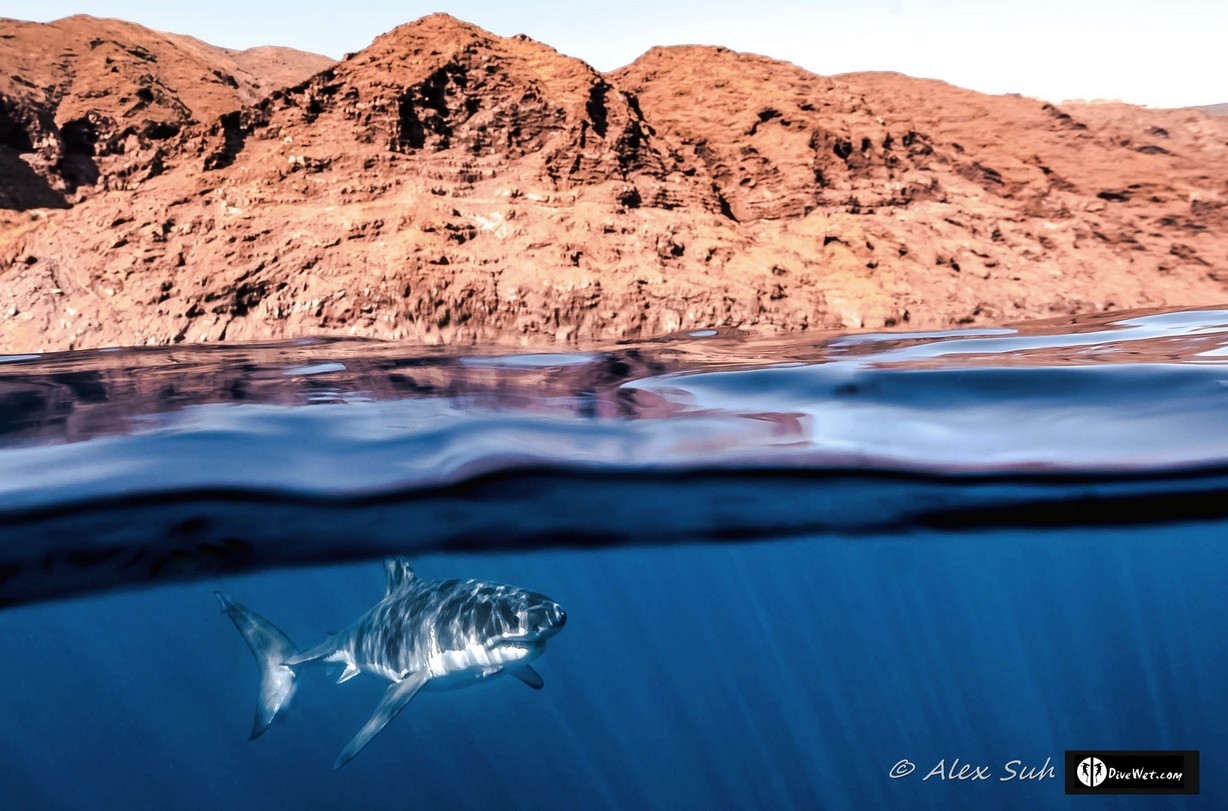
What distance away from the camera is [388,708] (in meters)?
6.47

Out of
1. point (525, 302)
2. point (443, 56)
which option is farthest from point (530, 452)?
point (443, 56)

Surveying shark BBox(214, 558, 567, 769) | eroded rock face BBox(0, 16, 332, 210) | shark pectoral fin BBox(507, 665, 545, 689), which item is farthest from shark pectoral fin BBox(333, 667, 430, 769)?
eroded rock face BBox(0, 16, 332, 210)

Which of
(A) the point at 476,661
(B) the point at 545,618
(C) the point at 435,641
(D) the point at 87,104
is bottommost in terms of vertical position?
(A) the point at 476,661

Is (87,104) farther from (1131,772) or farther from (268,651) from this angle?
(1131,772)

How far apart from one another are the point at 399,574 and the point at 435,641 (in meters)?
1.86

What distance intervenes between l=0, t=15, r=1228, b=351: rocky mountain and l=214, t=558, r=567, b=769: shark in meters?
3.94

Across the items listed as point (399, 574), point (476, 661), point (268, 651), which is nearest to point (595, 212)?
point (399, 574)

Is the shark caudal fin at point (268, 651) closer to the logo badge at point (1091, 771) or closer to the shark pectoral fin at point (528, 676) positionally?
the shark pectoral fin at point (528, 676)

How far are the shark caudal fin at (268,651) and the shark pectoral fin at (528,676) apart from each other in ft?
8.65

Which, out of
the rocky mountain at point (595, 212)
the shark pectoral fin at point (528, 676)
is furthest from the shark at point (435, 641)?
the rocky mountain at point (595, 212)

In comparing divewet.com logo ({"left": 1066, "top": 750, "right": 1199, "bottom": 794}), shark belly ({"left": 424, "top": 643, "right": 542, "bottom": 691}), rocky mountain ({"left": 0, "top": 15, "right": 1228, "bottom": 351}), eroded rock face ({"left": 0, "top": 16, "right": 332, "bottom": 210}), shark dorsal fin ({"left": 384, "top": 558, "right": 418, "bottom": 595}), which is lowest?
divewet.com logo ({"left": 1066, "top": 750, "right": 1199, "bottom": 794})

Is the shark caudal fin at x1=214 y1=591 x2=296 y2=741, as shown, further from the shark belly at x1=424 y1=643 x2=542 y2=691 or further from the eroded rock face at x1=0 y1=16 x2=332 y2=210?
the eroded rock face at x1=0 y1=16 x2=332 y2=210

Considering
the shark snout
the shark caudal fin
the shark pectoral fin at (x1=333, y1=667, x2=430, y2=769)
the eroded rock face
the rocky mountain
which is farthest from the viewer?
the eroded rock face

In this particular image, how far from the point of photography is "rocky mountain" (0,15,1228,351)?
10.4 metres
